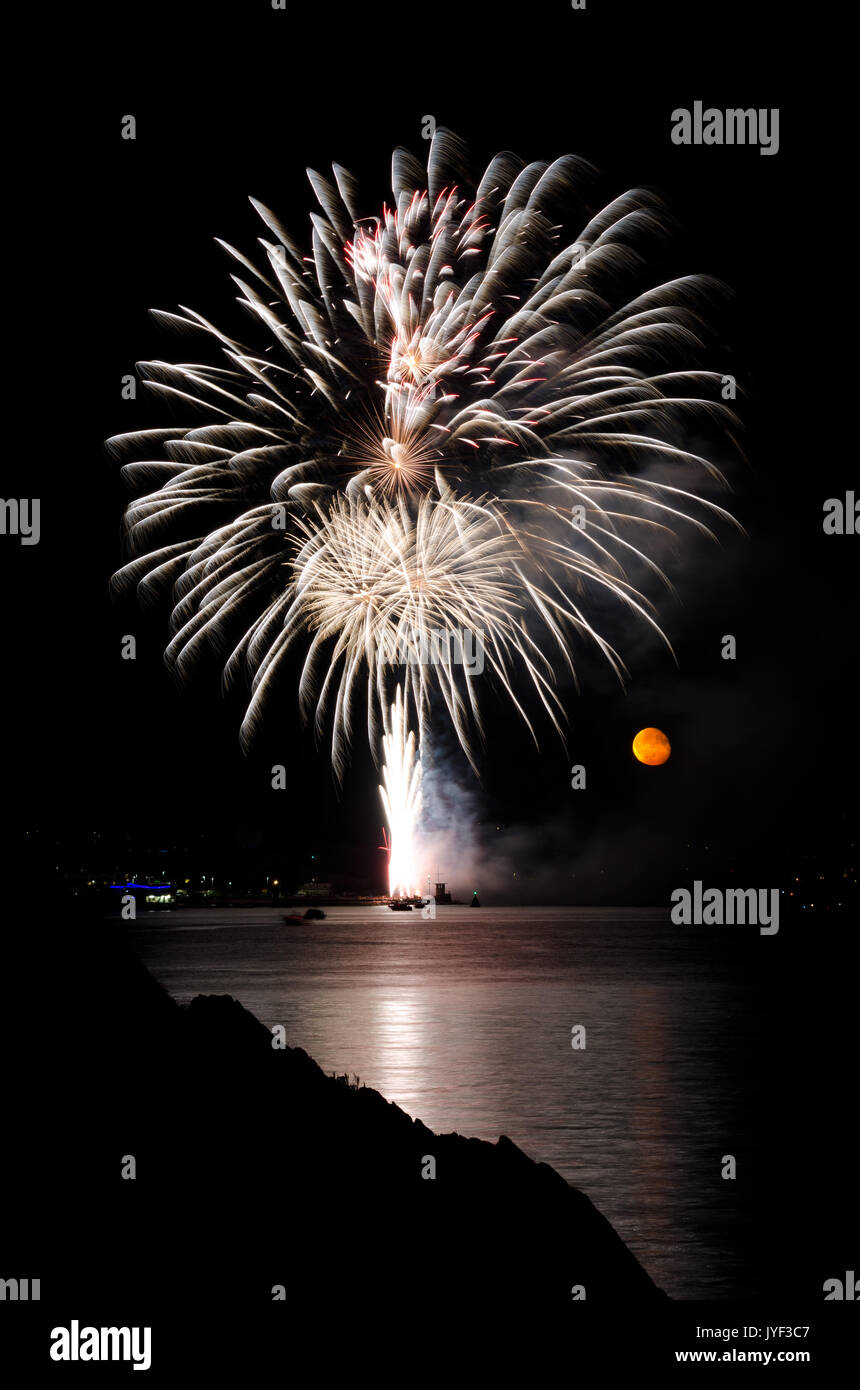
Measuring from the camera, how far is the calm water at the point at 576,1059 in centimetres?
1953

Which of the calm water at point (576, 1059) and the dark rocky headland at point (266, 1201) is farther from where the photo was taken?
the calm water at point (576, 1059)

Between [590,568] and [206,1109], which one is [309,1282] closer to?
[206,1109]

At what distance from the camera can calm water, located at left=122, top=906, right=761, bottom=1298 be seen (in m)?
19.5

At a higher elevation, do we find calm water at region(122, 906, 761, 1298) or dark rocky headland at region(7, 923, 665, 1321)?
dark rocky headland at region(7, 923, 665, 1321)

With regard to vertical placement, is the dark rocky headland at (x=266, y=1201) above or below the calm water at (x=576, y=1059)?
above

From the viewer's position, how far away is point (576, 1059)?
36656 mm

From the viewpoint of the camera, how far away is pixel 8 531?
23.5 m

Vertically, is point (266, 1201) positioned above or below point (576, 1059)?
above

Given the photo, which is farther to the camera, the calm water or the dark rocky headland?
the calm water

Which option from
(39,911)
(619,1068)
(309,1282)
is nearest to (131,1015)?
(39,911)

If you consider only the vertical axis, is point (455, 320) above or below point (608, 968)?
above

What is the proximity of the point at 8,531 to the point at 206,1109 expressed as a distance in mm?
12853

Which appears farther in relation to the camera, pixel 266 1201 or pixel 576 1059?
pixel 576 1059
